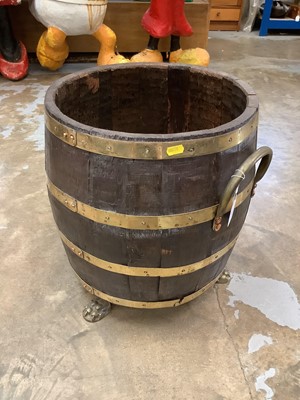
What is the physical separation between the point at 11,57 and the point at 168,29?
144 centimetres

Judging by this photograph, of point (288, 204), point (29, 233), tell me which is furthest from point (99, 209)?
point (288, 204)

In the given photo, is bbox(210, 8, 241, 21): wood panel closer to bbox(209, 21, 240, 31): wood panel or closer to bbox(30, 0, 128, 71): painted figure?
bbox(209, 21, 240, 31): wood panel

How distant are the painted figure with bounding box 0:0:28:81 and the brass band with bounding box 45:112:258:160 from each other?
2.92m

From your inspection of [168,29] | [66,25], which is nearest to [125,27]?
[168,29]

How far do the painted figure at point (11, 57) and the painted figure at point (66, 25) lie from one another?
0.19 metres

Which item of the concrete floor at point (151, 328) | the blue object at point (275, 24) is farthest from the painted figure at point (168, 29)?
the blue object at point (275, 24)

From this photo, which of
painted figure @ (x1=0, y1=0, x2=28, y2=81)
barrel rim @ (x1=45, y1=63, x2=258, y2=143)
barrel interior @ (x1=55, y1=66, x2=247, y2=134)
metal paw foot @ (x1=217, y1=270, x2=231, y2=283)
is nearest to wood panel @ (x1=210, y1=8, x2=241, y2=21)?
painted figure @ (x1=0, y1=0, x2=28, y2=81)

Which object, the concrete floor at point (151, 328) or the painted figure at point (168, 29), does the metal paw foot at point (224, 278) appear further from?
the painted figure at point (168, 29)

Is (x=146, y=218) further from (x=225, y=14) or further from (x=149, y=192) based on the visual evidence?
(x=225, y=14)

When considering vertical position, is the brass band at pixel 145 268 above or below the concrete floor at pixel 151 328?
above

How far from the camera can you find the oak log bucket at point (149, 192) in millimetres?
1125

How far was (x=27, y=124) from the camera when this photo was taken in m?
3.03

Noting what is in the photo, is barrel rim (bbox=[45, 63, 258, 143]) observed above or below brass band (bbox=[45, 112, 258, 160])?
above

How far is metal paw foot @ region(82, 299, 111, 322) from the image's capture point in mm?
1563
